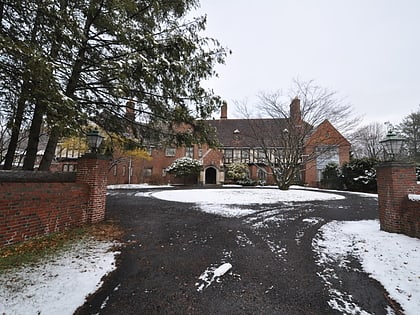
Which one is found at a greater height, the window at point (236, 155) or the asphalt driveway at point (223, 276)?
the window at point (236, 155)

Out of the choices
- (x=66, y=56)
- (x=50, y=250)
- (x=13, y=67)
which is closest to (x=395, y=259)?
(x=50, y=250)

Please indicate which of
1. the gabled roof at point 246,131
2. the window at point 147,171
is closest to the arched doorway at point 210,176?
the gabled roof at point 246,131

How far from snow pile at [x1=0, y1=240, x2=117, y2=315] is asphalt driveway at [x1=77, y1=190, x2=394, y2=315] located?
203 millimetres

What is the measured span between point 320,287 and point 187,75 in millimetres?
5953

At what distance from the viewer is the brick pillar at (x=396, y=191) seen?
200 inches

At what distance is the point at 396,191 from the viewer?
16.9 ft

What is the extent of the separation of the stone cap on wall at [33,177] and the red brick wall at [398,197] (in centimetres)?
856

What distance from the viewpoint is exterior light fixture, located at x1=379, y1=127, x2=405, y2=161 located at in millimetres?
5297

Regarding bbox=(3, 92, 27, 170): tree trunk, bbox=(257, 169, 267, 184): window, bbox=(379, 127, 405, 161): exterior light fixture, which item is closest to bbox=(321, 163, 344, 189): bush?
bbox=(257, 169, 267, 184): window

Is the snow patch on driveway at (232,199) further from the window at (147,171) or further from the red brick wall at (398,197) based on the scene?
the window at (147,171)

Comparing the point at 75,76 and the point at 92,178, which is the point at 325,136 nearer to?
the point at 92,178

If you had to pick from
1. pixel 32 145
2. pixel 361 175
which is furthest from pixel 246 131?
pixel 32 145

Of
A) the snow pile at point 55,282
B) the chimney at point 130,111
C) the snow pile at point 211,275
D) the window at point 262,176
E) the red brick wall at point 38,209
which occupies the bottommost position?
the snow pile at point 211,275

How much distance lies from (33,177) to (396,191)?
8.67 meters
